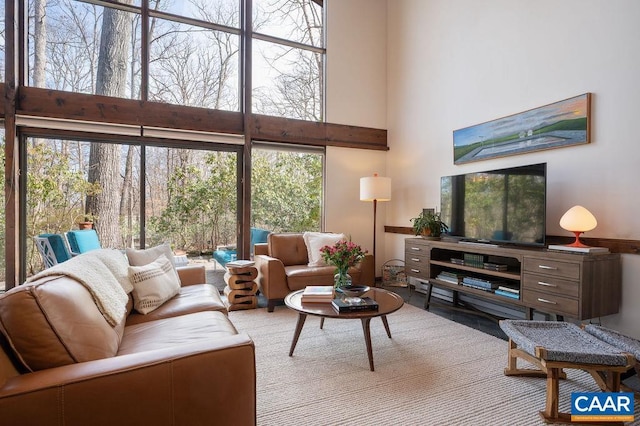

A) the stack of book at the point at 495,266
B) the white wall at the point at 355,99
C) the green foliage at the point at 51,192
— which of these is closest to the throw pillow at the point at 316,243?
the white wall at the point at 355,99

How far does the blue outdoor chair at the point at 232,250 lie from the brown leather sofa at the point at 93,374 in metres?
2.78

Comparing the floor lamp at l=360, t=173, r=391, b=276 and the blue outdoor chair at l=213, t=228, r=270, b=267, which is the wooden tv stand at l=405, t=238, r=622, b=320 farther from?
the blue outdoor chair at l=213, t=228, r=270, b=267

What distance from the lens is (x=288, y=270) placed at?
3.61 m

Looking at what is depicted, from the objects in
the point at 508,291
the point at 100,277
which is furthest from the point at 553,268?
the point at 100,277

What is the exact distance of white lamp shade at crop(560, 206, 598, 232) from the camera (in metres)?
2.49

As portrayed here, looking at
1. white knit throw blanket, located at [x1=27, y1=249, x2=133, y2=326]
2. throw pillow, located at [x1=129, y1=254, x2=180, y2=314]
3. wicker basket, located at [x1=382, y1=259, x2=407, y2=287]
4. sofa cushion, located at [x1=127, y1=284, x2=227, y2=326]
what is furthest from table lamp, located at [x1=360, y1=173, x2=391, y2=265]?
white knit throw blanket, located at [x1=27, y1=249, x2=133, y2=326]

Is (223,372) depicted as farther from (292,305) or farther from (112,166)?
(112,166)

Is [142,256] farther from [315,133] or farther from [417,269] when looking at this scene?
[315,133]

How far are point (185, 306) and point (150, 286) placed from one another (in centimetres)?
27

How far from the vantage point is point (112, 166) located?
3.82m

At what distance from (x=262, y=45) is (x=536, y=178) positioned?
3710 mm

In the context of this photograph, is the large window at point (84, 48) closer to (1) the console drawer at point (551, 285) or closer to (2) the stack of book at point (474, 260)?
(2) the stack of book at point (474, 260)

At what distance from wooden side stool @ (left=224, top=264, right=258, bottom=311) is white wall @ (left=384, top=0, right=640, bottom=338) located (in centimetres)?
227

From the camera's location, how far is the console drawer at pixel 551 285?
2.38 m
